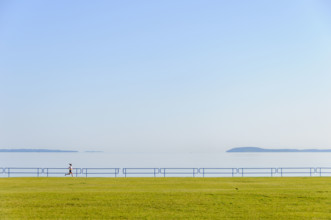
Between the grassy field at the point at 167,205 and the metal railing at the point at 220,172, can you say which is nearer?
the grassy field at the point at 167,205

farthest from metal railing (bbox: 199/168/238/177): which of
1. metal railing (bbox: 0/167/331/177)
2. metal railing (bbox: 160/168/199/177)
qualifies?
metal railing (bbox: 160/168/199/177)

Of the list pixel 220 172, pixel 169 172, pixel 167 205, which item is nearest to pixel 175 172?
pixel 169 172

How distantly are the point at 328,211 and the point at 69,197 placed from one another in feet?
48.6

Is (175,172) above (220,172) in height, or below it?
below

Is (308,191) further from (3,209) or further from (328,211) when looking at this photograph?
(3,209)

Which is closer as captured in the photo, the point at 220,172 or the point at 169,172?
the point at 220,172

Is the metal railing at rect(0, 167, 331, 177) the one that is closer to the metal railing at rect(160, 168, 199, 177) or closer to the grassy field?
the metal railing at rect(160, 168, 199, 177)

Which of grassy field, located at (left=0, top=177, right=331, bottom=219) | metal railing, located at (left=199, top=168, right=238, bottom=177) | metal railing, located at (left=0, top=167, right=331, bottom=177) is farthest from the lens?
metal railing, located at (left=199, top=168, right=238, bottom=177)

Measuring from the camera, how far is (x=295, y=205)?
25875 mm

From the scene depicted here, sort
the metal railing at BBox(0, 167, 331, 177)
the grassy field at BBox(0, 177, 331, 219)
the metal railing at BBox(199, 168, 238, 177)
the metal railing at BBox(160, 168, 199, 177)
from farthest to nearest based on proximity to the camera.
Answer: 1. the metal railing at BBox(160, 168, 199, 177)
2. the metal railing at BBox(199, 168, 238, 177)
3. the metal railing at BBox(0, 167, 331, 177)
4. the grassy field at BBox(0, 177, 331, 219)

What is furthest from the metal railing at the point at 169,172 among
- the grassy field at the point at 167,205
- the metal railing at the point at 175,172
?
the grassy field at the point at 167,205

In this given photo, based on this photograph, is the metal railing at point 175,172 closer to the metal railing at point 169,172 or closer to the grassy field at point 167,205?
the metal railing at point 169,172

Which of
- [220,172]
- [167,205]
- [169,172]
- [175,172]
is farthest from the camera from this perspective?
[169,172]

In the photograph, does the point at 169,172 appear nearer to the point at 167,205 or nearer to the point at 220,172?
the point at 220,172
